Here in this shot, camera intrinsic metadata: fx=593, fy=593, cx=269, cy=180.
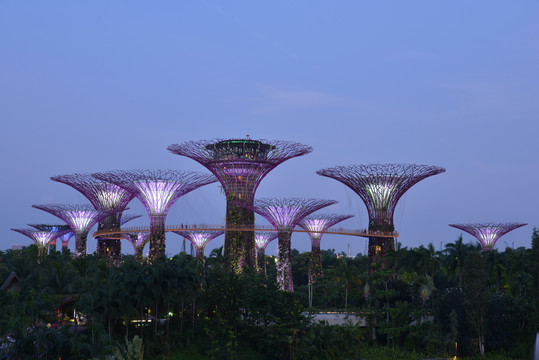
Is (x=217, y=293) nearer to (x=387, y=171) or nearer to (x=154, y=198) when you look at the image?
(x=154, y=198)

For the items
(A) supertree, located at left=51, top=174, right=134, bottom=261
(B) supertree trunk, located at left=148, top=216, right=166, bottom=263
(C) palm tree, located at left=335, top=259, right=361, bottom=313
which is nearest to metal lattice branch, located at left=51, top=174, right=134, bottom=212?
(A) supertree, located at left=51, top=174, right=134, bottom=261

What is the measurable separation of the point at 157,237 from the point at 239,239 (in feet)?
24.8

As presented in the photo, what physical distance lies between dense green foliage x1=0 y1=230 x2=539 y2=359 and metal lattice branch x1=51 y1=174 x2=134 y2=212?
733 inches

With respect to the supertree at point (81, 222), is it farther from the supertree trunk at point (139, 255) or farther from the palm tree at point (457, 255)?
the palm tree at point (457, 255)

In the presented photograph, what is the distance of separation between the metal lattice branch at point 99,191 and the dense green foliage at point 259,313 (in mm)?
18628

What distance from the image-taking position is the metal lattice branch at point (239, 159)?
2116 inches

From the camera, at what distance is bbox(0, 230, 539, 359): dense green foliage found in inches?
1361

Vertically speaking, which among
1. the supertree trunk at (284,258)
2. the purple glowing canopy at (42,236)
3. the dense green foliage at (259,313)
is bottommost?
the dense green foliage at (259,313)

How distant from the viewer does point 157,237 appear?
54.5 m

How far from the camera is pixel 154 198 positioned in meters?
54.4

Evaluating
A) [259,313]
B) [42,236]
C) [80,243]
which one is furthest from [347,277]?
[42,236]

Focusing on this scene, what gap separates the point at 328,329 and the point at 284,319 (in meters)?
2.84

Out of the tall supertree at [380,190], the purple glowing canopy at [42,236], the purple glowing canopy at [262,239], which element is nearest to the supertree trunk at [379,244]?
the tall supertree at [380,190]

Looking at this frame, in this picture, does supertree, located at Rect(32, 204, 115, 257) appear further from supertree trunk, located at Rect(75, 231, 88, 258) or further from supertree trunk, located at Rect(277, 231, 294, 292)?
supertree trunk, located at Rect(277, 231, 294, 292)
